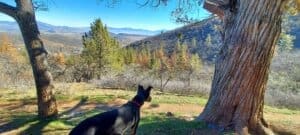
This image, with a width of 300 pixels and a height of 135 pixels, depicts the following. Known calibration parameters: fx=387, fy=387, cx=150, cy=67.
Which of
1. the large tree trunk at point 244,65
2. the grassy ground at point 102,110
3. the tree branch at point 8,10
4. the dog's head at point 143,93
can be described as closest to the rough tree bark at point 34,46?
the tree branch at point 8,10

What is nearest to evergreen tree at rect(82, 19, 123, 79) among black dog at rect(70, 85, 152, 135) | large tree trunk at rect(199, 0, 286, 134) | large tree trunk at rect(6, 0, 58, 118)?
large tree trunk at rect(6, 0, 58, 118)

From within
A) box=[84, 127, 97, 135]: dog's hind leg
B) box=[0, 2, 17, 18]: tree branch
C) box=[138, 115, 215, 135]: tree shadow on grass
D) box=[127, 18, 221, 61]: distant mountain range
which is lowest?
box=[138, 115, 215, 135]: tree shadow on grass

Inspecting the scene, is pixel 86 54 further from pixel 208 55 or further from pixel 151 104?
pixel 208 55

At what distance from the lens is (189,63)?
41875 mm

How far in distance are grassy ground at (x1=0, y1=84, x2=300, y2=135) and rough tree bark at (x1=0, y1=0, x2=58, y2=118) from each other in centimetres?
56

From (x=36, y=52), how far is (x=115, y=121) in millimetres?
3827

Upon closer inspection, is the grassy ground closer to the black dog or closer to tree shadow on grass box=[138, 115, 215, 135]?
tree shadow on grass box=[138, 115, 215, 135]

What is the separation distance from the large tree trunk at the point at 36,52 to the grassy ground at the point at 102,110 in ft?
1.54

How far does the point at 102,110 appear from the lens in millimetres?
11719

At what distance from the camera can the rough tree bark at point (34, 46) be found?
28.5ft

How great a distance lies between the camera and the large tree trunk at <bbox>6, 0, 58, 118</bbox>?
28.5ft

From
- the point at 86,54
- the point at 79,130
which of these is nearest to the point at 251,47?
the point at 79,130

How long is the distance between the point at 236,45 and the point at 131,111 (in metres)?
2.60

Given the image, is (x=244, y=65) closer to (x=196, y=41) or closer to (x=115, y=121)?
(x=115, y=121)
